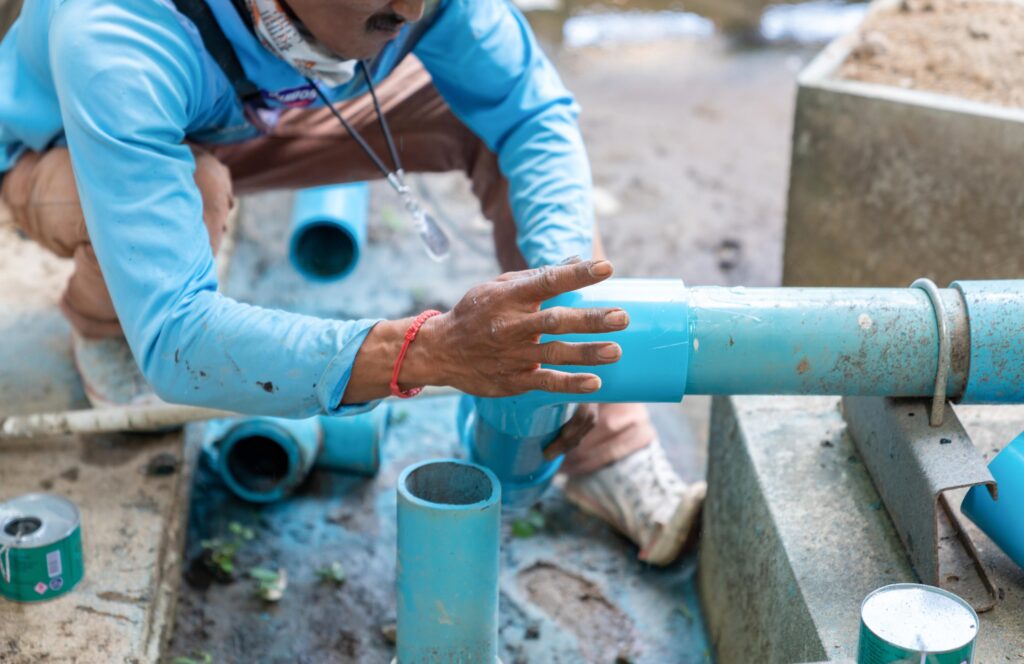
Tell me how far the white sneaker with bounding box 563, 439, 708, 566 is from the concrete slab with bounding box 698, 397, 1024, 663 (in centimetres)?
7

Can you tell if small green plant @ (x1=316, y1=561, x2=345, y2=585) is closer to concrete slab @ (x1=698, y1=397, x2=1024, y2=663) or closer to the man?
the man

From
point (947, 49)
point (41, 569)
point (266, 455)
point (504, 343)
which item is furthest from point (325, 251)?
point (947, 49)

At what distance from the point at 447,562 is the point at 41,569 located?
2.62 feet

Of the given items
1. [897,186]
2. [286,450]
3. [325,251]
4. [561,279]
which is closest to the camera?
[561,279]

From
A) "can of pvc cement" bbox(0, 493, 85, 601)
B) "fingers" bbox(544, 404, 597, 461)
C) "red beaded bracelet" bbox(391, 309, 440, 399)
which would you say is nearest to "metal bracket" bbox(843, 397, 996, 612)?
"fingers" bbox(544, 404, 597, 461)

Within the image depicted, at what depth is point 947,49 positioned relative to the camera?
3451mm

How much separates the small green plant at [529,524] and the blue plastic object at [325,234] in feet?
2.98

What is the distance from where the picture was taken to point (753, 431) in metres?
2.44

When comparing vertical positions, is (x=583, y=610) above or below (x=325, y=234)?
below

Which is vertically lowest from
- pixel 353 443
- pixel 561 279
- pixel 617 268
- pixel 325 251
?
pixel 617 268

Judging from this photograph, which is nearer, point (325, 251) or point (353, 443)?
point (353, 443)

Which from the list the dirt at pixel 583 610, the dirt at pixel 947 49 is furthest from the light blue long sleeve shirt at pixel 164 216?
the dirt at pixel 947 49

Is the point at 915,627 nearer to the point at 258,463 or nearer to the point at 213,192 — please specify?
the point at 213,192

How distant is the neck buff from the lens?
2223 millimetres
